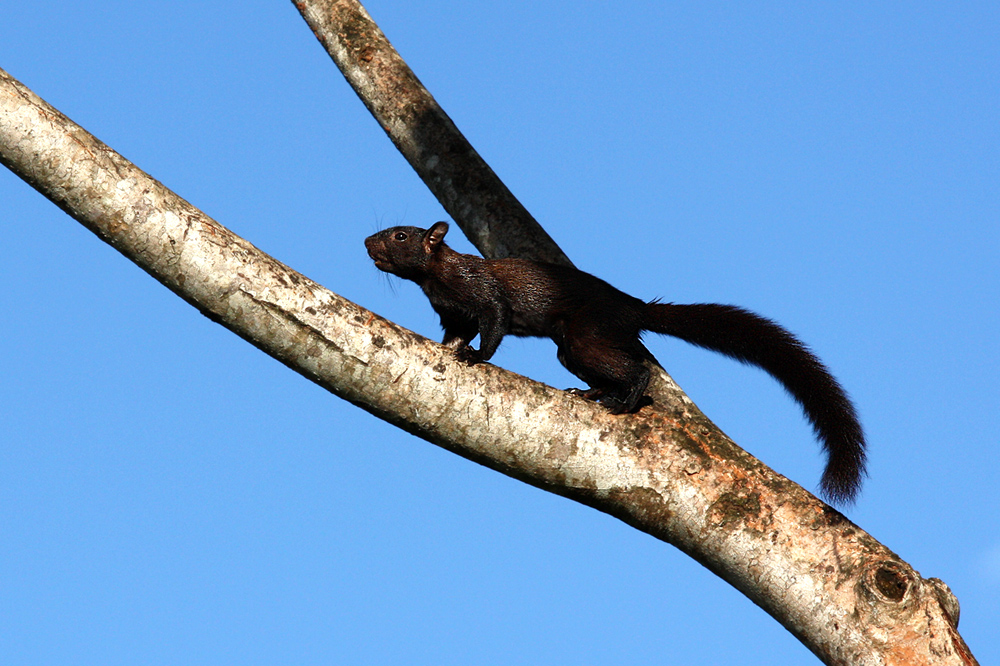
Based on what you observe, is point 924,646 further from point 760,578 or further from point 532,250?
point 532,250

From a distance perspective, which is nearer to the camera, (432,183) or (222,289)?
(222,289)

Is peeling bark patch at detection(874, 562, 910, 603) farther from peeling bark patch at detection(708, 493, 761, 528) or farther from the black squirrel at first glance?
the black squirrel

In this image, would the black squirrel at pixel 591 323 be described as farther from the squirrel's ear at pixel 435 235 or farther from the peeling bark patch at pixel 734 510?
the peeling bark patch at pixel 734 510

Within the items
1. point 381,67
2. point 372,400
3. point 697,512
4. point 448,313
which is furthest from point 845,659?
point 381,67

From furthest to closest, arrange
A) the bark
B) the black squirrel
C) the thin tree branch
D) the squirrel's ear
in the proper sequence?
the squirrel's ear < the thin tree branch < the black squirrel < the bark

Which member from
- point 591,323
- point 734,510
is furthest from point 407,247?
point 734,510

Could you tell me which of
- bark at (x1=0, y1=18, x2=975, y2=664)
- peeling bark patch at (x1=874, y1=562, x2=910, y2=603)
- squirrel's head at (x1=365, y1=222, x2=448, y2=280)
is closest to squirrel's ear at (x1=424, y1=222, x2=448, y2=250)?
squirrel's head at (x1=365, y1=222, x2=448, y2=280)

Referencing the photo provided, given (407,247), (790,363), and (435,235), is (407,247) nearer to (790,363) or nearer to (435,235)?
(435,235)

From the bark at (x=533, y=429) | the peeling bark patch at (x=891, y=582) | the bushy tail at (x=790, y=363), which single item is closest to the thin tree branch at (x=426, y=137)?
the bushy tail at (x=790, y=363)
